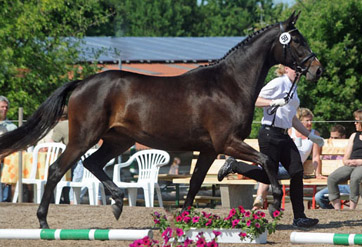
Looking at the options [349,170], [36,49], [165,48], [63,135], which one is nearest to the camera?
[349,170]

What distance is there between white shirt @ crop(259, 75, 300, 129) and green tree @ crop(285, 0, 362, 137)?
11.3m

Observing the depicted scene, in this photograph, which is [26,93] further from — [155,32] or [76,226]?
[155,32]

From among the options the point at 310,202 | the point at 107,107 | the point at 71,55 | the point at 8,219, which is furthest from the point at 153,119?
the point at 71,55

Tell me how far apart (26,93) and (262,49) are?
1040cm

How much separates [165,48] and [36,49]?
70.8 ft

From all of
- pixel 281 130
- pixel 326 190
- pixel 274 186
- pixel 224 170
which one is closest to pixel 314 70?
pixel 281 130

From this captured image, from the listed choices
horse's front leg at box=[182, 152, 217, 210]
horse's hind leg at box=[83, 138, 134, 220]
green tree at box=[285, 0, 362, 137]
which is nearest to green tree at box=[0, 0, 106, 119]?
green tree at box=[285, 0, 362, 137]

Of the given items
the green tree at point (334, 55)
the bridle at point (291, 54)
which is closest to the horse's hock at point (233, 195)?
the bridle at point (291, 54)

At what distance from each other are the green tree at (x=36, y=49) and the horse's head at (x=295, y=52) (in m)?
10.0

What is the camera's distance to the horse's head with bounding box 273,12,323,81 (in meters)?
7.71

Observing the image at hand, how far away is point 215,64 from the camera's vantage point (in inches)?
313

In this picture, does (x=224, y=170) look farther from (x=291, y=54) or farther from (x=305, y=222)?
(x=291, y=54)

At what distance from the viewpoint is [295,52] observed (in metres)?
7.79

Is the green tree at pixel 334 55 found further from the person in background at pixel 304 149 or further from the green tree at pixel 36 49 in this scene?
the person in background at pixel 304 149
